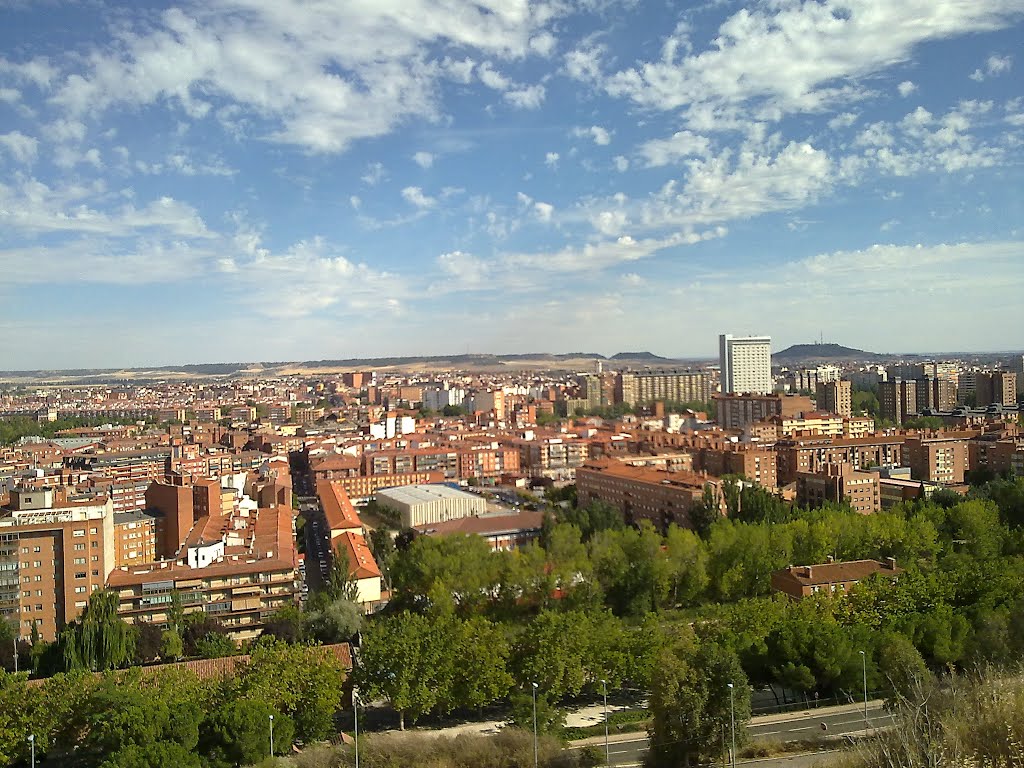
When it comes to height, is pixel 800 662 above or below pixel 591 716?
above

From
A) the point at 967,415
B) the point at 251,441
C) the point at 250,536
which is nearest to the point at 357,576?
the point at 250,536

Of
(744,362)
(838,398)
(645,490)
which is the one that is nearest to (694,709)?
(645,490)

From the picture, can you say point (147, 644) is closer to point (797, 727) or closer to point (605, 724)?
point (605, 724)

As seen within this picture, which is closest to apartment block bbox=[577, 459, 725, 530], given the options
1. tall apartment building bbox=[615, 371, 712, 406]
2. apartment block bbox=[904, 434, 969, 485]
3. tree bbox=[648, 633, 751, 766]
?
apartment block bbox=[904, 434, 969, 485]

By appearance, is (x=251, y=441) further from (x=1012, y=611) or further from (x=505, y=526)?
(x=1012, y=611)

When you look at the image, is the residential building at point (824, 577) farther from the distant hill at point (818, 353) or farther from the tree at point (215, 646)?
the distant hill at point (818, 353)

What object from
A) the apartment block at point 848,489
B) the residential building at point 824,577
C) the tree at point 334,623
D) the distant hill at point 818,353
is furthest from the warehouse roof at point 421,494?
the distant hill at point 818,353

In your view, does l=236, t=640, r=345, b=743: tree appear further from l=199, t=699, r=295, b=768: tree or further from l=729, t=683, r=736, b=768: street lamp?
l=729, t=683, r=736, b=768: street lamp
